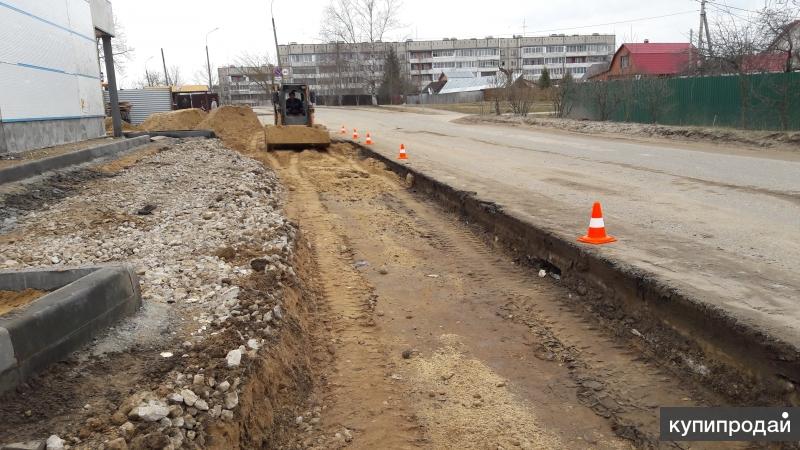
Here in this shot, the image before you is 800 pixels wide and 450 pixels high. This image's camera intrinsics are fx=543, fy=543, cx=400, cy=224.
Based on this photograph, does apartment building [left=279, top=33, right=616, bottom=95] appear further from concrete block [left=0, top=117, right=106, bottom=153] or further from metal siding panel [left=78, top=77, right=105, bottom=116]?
concrete block [left=0, top=117, right=106, bottom=153]

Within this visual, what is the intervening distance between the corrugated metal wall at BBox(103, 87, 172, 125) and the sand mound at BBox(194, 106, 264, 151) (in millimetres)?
11717

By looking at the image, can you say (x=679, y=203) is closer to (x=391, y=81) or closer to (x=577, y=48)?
(x=391, y=81)

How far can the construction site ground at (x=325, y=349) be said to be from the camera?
2.89 metres

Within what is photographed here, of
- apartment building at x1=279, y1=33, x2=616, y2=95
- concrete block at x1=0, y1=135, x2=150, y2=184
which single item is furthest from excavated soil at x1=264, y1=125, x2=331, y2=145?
apartment building at x1=279, y1=33, x2=616, y2=95

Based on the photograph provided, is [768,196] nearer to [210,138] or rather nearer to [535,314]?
[535,314]

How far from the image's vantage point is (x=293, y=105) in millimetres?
20219

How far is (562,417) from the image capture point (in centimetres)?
329

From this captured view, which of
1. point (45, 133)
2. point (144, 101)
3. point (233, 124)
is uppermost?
point (144, 101)

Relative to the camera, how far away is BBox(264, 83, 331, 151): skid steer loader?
17.5 meters

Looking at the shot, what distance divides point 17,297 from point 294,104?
17.3m

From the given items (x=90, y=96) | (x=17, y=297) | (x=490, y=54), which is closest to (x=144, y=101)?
(x=90, y=96)

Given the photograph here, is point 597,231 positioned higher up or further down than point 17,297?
further down

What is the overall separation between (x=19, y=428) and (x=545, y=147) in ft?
52.8

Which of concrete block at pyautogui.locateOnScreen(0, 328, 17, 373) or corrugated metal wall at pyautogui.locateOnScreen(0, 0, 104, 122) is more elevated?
corrugated metal wall at pyautogui.locateOnScreen(0, 0, 104, 122)
